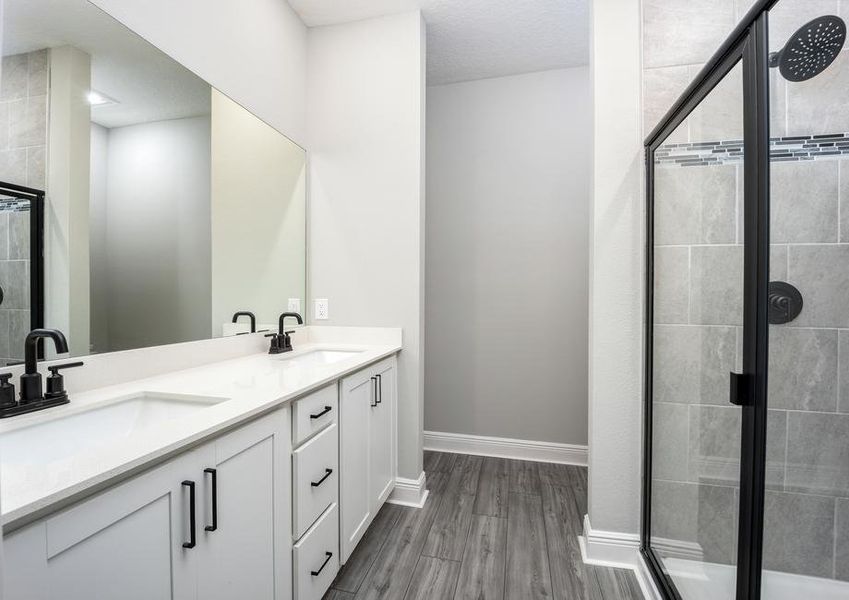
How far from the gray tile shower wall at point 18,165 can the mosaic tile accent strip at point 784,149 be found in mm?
1886

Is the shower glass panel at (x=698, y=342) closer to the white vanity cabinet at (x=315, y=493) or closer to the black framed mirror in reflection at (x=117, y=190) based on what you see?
the white vanity cabinet at (x=315, y=493)

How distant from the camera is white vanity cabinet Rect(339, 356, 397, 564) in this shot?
1528 millimetres

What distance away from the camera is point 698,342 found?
4.34ft

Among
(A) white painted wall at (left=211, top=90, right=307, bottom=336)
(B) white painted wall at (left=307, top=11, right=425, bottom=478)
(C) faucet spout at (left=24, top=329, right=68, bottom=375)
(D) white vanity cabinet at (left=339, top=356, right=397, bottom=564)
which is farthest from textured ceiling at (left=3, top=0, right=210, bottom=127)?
(D) white vanity cabinet at (left=339, top=356, right=397, bottom=564)

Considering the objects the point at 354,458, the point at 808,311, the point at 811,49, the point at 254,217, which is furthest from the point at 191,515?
the point at 811,49

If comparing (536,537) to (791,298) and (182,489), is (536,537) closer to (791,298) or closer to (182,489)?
(791,298)

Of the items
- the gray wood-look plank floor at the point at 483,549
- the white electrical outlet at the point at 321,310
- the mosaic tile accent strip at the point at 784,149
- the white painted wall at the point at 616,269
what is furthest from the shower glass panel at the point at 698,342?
the white electrical outlet at the point at 321,310

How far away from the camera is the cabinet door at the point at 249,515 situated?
884mm

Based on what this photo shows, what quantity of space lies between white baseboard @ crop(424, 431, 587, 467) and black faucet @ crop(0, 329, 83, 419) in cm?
227

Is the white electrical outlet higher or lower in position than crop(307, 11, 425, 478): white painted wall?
lower

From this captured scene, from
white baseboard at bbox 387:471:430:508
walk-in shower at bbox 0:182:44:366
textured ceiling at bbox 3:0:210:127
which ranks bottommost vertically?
white baseboard at bbox 387:471:430:508

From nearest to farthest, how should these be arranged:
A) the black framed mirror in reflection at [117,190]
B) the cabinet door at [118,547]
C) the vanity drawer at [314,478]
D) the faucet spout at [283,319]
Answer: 1. the cabinet door at [118,547]
2. the black framed mirror in reflection at [117,190]
3. the vanity drawer at [314,478]
4. the faucet spout at [283,319]

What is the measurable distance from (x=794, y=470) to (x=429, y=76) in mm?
2886

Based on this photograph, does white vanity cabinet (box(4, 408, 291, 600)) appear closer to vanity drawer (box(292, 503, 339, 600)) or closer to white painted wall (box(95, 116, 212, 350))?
vanity drawer (box(292, 503, 339, 600))
